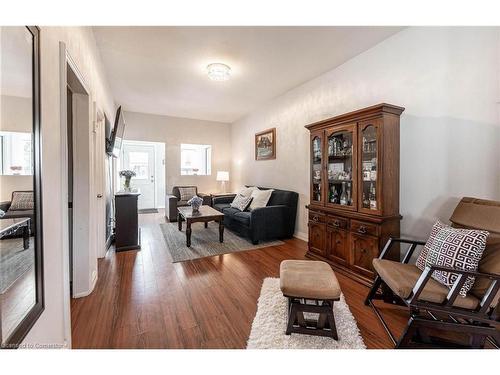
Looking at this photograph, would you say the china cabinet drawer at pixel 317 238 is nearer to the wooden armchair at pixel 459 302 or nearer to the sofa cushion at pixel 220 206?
the wooden armchair at pixel 459 302

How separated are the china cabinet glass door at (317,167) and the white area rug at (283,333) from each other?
1405 mm

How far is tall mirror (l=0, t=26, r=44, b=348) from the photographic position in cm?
82

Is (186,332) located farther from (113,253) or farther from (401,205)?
(401,205)

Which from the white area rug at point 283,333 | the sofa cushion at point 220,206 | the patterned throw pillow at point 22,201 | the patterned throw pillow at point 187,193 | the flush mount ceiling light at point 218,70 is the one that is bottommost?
the white area rug at point 283,333

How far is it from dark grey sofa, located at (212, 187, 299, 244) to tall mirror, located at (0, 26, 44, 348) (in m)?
2.77

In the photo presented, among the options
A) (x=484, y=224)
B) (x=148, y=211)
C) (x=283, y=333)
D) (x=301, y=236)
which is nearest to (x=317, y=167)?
(x=301, y=236)

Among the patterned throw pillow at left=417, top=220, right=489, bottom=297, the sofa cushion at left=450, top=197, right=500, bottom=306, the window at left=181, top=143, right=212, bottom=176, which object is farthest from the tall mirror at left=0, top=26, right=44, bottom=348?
the window at left=181, top=143, right=212, bottom=176

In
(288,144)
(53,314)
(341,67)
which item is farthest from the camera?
(288,144)

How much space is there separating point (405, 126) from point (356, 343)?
215 cm

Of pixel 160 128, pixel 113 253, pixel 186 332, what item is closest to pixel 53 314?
pixel 186 332

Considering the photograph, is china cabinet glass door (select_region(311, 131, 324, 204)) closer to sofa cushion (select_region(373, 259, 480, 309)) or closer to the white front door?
sofa cushion (select_region(373, 259, 480, 309))

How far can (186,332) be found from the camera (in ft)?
5.29

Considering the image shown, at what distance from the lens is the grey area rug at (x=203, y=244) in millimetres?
3178

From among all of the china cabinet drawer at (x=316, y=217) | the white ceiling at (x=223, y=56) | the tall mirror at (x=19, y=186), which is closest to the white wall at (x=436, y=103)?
the white ceiling at (x=223, y=56)
